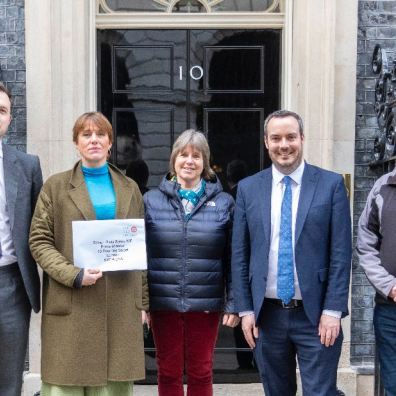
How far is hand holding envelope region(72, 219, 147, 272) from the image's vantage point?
3.61 meters

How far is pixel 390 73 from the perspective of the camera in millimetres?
4980

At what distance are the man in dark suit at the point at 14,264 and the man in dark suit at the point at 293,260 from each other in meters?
1.10

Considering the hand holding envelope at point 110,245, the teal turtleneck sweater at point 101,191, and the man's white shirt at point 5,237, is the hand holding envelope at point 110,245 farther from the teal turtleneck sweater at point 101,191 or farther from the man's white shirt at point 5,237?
the man's white shirt at point 5,237

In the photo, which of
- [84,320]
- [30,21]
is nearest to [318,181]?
[84,320]

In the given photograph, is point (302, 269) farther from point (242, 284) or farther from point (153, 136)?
point (153, 136)

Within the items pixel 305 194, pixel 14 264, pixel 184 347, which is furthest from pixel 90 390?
pixel 305 194

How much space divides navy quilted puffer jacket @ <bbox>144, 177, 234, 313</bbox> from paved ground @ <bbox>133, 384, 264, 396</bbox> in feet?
6.05

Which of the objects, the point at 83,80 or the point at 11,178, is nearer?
the point at 11,178

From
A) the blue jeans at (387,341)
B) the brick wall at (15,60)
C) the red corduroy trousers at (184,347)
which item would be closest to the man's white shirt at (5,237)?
the red corduroy trousers at (184,347)

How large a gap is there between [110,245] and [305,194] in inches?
40.4

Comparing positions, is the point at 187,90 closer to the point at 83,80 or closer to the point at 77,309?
the point at 83,80

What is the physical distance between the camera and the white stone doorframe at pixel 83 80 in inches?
209

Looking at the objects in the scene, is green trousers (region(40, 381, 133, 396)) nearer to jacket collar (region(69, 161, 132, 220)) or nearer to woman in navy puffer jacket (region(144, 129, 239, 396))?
woman in navy puffer jacket (region(144, 129, 239, 396))

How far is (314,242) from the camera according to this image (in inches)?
144
